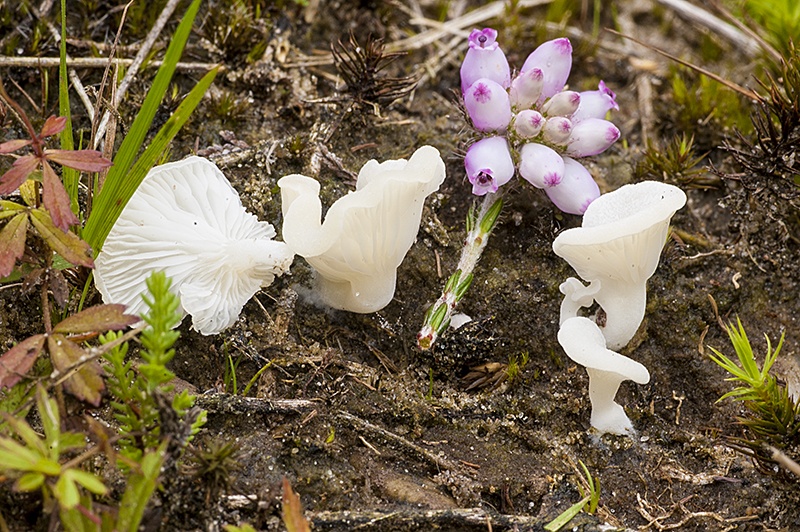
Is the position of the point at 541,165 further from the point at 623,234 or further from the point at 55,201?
the point at 55,201

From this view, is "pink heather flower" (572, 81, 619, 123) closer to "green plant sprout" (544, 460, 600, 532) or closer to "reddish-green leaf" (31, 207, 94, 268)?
"green plant sprout" (544, 460, 600, 532)

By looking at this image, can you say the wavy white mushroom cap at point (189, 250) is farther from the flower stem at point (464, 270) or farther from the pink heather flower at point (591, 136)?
the pink heather flower at point (591, 136)

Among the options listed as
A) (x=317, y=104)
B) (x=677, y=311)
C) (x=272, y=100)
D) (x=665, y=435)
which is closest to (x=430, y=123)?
(x=317, y=104)

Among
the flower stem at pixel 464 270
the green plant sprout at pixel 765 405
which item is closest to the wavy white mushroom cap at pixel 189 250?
the flower stem at pixel 464 270

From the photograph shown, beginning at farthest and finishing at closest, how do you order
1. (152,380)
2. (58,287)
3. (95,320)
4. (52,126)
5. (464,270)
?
(464,270) → (58,287) → (52,126) → (95,320) → (152,380)

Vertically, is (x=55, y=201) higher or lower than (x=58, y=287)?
higher

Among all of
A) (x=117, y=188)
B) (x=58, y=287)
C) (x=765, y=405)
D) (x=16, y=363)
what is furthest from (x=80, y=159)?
(x=765, y=405)
